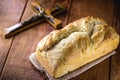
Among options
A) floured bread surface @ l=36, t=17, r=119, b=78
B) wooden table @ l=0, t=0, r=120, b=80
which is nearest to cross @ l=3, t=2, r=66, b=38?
wooden table @ l=0, t=0, r=120, b=80

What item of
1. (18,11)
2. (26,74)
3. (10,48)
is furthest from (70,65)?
(18,11)

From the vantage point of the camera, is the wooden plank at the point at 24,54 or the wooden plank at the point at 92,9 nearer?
the wooden plank at the point at 24,54

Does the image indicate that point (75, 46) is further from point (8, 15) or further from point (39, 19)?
point (8, 15)

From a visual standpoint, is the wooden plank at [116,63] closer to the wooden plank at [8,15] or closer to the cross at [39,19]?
the cross at [39,19]

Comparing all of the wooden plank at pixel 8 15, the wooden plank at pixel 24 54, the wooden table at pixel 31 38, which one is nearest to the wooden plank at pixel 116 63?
the wooden table at pixel 31 38

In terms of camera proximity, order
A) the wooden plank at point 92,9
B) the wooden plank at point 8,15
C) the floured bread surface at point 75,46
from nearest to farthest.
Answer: the floured bread surface at point 75,46 → the wooden plank at point 8,15 → the wooden plank at point 92,9

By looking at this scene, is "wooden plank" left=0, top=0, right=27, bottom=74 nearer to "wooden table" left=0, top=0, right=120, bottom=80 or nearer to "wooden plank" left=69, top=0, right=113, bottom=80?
"wooden table" left=0, top=0, right=120, bottom=80
